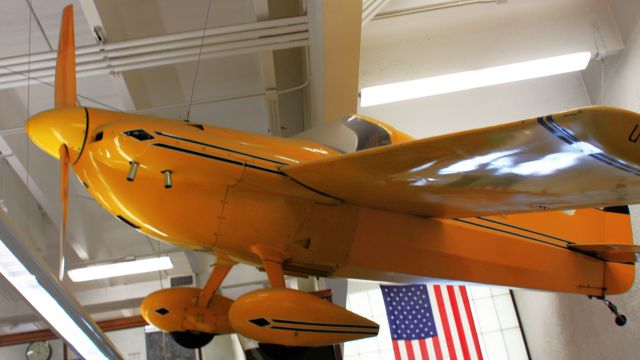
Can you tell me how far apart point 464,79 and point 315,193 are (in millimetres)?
3282

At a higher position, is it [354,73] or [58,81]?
[354,73]

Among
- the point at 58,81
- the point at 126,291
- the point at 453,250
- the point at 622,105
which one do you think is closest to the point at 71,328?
the point at 58,81

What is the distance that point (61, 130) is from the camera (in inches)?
108

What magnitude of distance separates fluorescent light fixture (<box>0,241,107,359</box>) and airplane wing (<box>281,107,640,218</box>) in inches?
51.9

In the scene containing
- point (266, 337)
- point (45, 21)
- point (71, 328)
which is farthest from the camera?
point (45, 21)

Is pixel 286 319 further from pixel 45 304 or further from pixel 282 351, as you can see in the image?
pixel 45 304

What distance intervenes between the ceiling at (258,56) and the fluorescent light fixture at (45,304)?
3309 millimetres

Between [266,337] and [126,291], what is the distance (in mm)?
7480

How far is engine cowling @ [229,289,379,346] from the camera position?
103 inches

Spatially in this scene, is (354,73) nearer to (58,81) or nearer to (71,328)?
(58,81)

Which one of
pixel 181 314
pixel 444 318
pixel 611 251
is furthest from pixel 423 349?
pixel 181 314

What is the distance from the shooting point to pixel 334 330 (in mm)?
2760

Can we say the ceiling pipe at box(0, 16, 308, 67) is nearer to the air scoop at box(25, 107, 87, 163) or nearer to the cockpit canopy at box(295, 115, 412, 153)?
the cockpit canopy at box(295, 115, 412, 153)

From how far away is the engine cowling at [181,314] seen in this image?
333 cm
